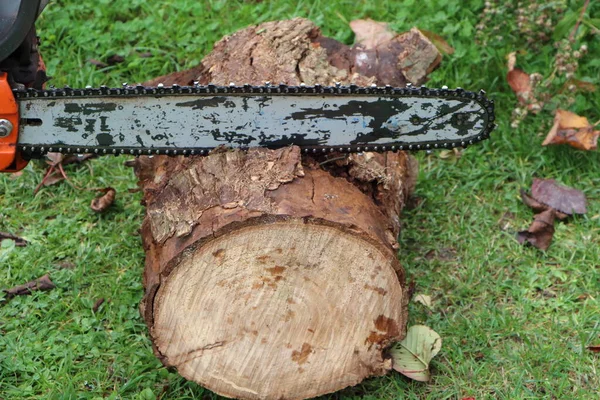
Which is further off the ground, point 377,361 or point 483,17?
point 483,17

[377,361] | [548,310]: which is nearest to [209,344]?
[377,361]

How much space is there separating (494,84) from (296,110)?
74.0 inches

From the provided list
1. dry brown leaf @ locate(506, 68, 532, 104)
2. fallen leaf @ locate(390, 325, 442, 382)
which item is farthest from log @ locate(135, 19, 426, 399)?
dry brown leaf @ locate(506, 68, 532, 104)

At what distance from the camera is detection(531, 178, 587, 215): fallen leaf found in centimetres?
387

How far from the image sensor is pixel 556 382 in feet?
10.0

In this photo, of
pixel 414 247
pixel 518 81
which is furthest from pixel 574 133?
pixel 414 247

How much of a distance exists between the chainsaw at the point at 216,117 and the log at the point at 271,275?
0.10m

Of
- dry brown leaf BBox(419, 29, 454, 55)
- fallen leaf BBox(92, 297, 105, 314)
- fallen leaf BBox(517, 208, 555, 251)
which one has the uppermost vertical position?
dry brown leaf BBox(419, 29, 454, 55)

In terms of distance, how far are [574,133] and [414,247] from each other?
999 millimetres

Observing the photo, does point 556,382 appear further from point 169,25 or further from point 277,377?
point 169,25

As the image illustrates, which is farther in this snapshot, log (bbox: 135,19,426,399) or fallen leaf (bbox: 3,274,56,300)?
fallen leaf (bbox: 3,274,56,300)

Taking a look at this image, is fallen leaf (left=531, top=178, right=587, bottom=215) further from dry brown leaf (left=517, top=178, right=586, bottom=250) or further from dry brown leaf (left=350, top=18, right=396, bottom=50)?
dry brown leaf (left=350, top=18, right=396, bottom=50)

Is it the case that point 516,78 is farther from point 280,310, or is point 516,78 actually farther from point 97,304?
point 97,304

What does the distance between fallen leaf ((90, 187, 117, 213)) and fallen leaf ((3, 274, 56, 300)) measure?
49 centimetres
